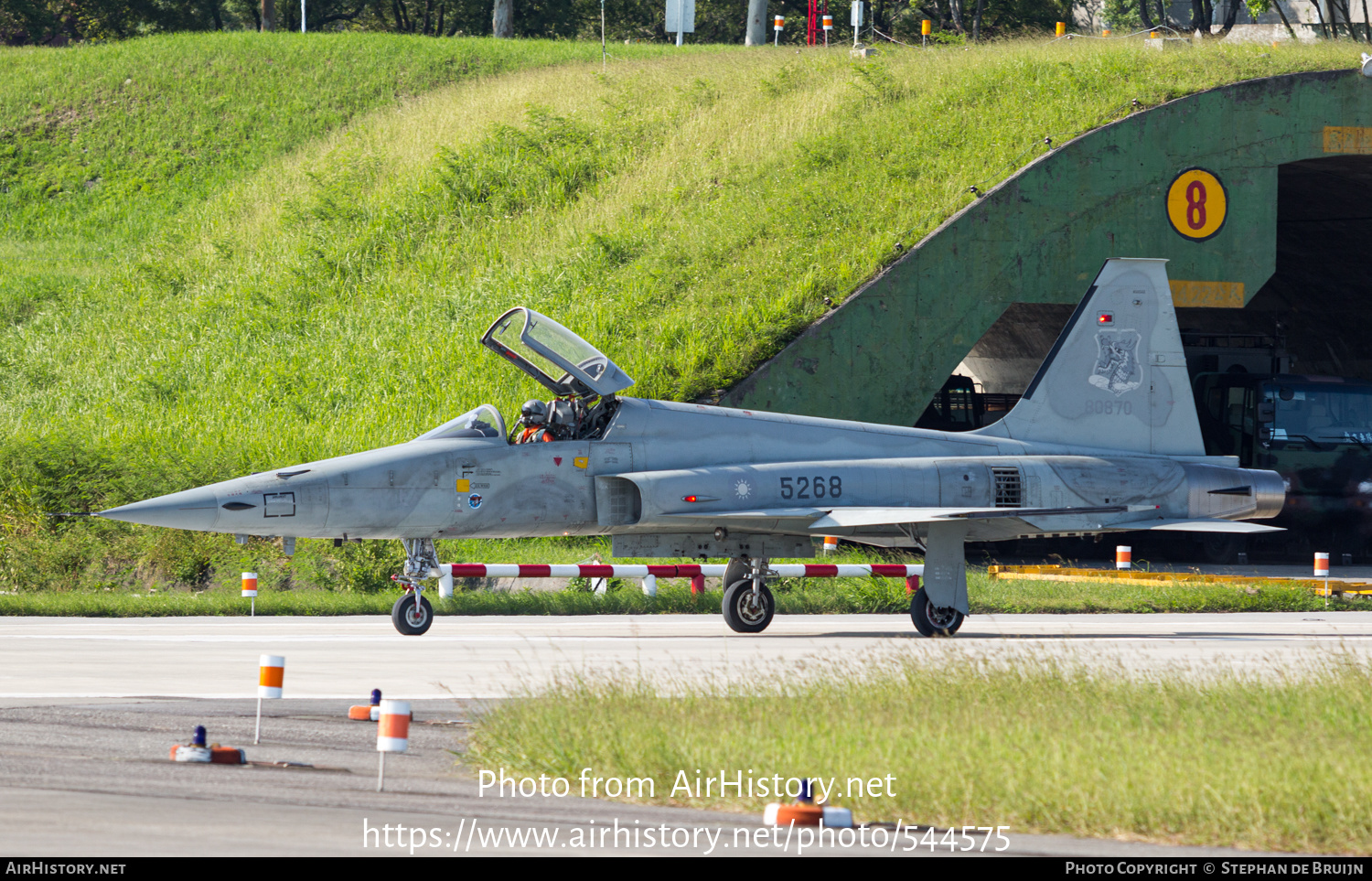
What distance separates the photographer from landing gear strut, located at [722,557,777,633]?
15.1m

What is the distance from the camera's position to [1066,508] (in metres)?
14.8

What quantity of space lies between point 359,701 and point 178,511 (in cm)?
409

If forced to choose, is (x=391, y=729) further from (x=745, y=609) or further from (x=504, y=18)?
(x=504, y=18)

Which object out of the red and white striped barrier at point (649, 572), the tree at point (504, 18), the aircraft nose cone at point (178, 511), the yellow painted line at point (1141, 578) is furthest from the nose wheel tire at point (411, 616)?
the tree at point (504, 18)

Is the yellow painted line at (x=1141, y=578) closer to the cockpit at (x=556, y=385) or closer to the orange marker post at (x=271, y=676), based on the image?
the cockpit at (x=556, y=385)

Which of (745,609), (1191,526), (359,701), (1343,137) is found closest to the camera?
(359,701)

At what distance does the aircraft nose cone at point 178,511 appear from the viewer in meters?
12.6

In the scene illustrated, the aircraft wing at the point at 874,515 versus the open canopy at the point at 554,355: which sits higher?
the open canopy at the point at 554,355

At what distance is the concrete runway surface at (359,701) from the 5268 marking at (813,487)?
1584 mm

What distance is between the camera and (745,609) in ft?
49.5

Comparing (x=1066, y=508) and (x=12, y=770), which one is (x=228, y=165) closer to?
(x=1066, y=508)

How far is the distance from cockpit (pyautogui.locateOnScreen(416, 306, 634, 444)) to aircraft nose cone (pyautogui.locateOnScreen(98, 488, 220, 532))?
8.18ft

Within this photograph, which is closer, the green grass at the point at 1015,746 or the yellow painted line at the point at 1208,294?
the green grass at the point at 1015,746

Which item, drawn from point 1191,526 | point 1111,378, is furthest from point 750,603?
point 1111,378
